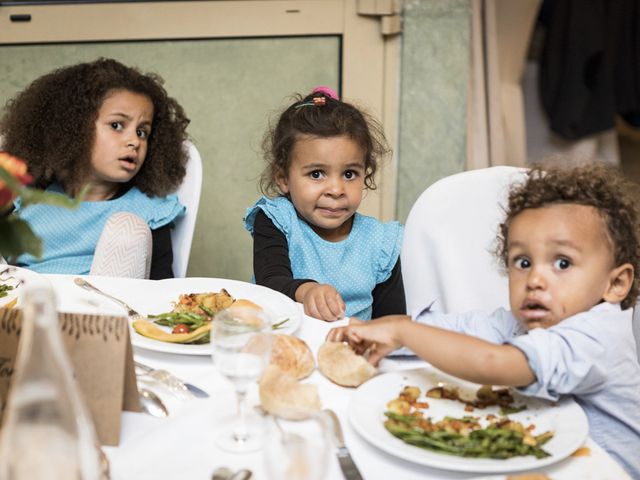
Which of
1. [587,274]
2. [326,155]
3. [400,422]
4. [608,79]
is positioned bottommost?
[400,422]

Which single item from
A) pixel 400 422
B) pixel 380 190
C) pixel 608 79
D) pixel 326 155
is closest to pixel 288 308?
pixel 400 422

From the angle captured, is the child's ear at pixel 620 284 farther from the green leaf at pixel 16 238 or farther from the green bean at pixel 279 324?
the green leaf at pixel 16 238

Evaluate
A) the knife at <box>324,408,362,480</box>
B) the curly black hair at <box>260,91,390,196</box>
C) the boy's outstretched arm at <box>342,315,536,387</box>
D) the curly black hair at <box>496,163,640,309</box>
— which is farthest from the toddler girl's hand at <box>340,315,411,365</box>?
the curly black hair at <box>260,91,390,196</box>

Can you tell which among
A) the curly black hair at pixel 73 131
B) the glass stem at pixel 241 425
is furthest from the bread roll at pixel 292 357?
the curly black hair at pixel 73 131

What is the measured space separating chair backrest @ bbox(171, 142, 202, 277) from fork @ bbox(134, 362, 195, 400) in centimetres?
116

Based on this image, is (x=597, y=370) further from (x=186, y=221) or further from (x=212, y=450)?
(x=186, y=221)

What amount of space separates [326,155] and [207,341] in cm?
82

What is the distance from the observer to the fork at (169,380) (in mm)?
1042

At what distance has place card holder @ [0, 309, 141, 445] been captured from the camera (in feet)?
2.98

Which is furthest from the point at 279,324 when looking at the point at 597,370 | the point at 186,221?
the point at 186,221

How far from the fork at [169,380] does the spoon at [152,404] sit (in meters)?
0.03

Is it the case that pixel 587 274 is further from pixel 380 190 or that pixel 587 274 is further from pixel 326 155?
pixel 380 190

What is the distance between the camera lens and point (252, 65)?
319 cm

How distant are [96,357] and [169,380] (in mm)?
176
